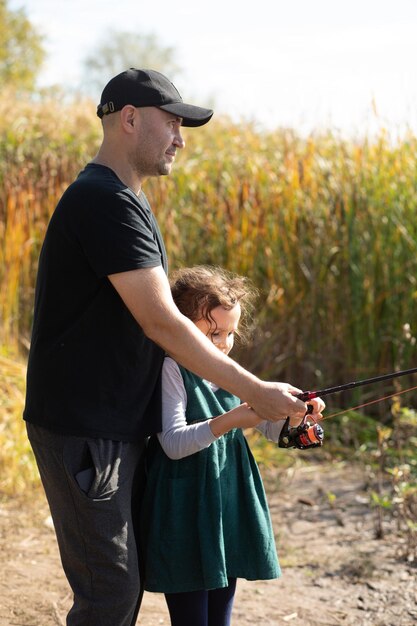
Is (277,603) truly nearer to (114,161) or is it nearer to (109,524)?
(109,524)

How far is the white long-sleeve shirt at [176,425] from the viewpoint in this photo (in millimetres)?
2473

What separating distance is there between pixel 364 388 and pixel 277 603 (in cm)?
271

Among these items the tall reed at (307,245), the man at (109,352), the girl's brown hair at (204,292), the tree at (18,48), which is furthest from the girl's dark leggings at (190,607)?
the tree at (18,48)

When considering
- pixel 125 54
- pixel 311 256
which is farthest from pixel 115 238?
pixel 125 54

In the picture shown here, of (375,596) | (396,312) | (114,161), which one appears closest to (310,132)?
(396,312)

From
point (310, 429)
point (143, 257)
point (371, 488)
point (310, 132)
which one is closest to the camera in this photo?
point (143, 257)

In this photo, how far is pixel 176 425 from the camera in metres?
2.51

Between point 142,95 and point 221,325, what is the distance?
0.63 meters

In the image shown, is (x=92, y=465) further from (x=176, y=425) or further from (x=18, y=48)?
→ (x=18, y=48)

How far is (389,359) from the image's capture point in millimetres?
6352

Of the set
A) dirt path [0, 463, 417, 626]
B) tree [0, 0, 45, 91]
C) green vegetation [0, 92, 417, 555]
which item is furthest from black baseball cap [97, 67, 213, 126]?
tree [0, 0, 45, 91]

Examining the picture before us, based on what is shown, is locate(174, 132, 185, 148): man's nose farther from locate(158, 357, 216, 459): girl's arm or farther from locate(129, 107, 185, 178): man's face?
locate(158, 357, 216, 459): girl's arm

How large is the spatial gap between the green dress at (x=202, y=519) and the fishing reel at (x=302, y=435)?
189mm

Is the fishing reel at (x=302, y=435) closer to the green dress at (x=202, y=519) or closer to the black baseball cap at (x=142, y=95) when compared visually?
the green dress at (x=202, y=519)
